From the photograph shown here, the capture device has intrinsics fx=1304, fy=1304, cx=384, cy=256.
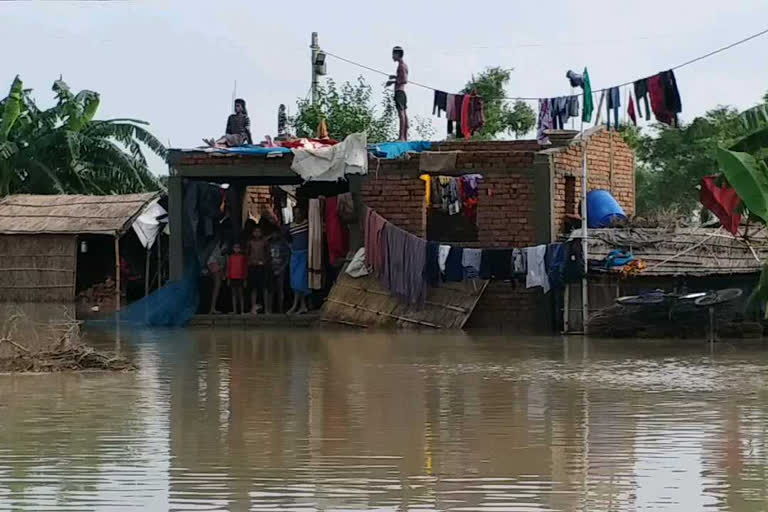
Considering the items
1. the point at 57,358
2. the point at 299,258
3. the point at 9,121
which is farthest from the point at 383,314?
the point at 9,121

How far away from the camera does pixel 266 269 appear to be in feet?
71.6

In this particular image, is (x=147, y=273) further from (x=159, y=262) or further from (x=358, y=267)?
(x=358, y=267)

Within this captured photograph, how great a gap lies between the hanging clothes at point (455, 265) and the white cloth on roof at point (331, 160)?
6.75 ft

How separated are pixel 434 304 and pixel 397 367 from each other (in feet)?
21.0

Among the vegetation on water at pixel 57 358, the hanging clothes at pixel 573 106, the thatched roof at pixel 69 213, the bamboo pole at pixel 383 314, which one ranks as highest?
the hanging clothes at pixel 573 106

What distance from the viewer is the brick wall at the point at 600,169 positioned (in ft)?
66.7

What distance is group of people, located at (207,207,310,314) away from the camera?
21594 millimetres

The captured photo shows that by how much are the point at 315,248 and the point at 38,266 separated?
6.09 m

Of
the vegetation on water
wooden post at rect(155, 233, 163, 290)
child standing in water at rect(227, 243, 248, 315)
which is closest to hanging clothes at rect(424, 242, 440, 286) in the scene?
child standing in water at rect(227, 243, 248, 315)

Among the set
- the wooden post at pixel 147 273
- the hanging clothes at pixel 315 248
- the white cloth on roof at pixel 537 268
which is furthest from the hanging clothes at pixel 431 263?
the wooden post at pixel 147 273

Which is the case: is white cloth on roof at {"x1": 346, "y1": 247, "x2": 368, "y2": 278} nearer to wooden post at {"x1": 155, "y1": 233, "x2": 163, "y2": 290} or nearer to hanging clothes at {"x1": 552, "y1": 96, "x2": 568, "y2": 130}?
hanging clothes at {"x1": 552, "y1": 96, "x2": 568, "y2": 130}

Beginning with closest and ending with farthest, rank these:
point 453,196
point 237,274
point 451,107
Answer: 1. point 237,274
2. point 451,107
3. point 453,196

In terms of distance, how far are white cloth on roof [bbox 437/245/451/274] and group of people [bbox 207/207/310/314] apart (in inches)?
103

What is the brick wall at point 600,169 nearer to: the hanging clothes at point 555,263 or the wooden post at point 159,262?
the hanging clothes at point 555,263
